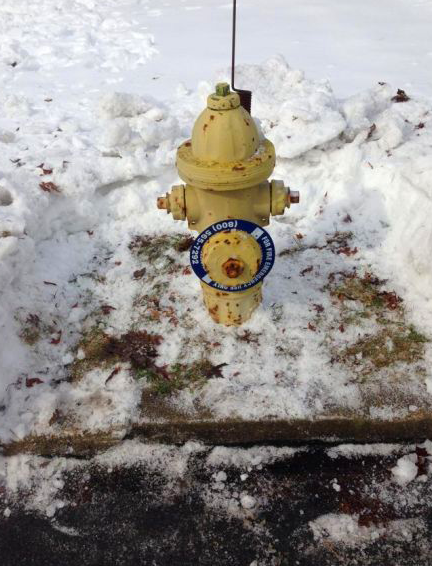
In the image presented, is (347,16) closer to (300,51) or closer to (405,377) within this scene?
(300,51)

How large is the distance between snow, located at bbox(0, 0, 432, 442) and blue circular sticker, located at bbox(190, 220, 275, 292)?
37 cm

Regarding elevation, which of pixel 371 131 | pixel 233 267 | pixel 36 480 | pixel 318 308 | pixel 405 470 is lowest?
pixel 36 480

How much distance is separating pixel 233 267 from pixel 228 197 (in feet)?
1.01

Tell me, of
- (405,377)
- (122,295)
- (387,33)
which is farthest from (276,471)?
(387,33)

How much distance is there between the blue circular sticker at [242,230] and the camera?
83.1 inches

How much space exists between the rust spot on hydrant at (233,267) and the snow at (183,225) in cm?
46

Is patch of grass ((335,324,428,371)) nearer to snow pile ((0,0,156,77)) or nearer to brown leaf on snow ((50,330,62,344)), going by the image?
brown leaf on snow ((50,330,62,344))

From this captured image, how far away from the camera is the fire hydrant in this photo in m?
1.96

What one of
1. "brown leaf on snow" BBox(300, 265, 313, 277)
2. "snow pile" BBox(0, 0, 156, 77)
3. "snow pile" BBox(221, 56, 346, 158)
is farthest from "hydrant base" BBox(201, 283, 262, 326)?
"snow pile" BBox(0, 0, 156, 77)

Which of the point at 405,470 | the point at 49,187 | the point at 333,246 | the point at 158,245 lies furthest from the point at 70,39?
the point at 405,470

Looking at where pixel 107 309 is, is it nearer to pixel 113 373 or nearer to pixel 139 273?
pixel 139 273

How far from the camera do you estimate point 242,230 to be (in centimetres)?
212

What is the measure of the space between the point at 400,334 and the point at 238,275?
0.90 m

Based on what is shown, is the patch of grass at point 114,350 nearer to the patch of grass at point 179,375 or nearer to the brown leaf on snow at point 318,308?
the patch of grass at point 179,375
